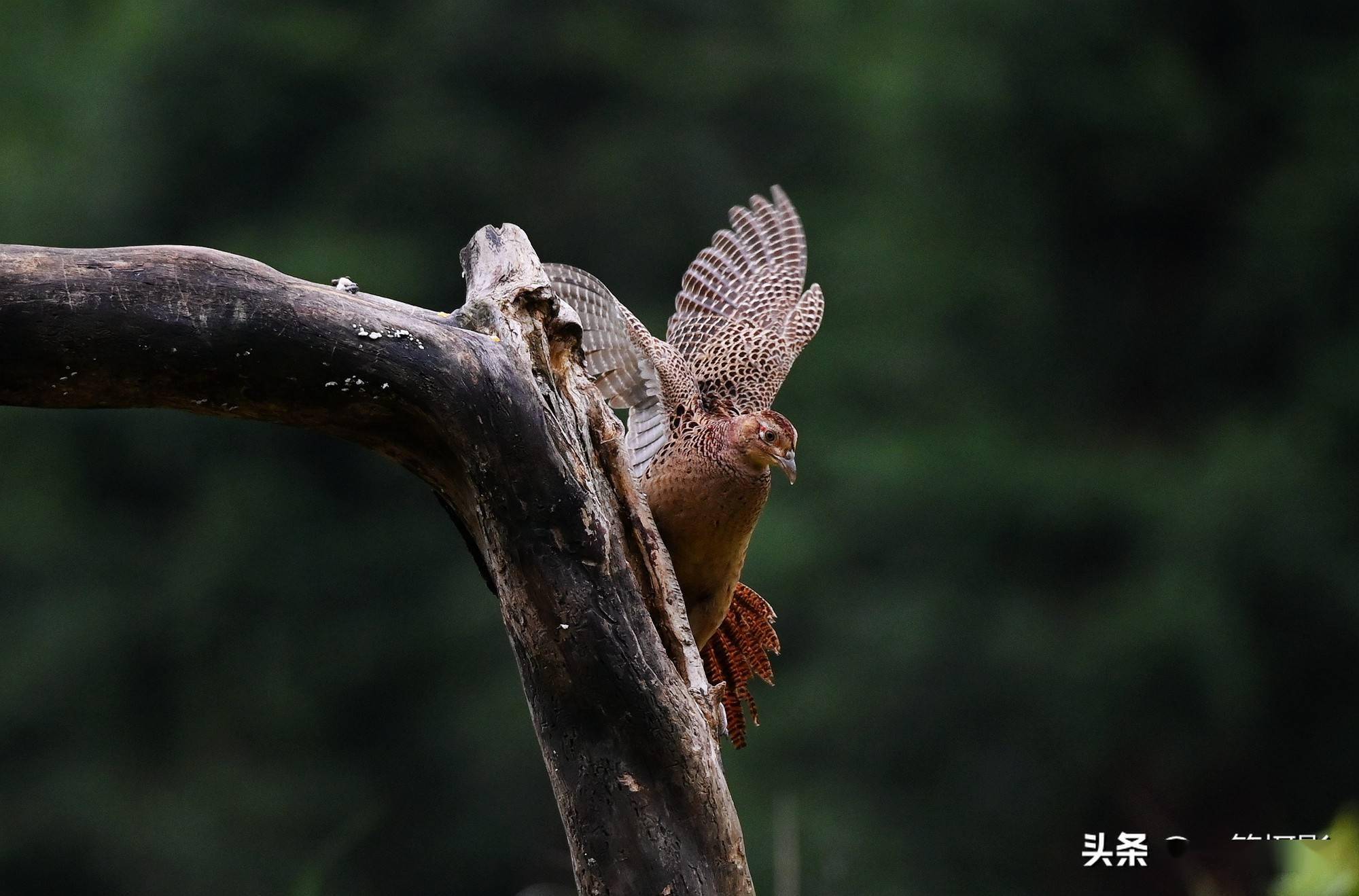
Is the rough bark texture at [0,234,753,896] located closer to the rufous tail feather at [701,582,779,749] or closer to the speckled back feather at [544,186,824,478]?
the speckled back feather at [544,186,824,478]

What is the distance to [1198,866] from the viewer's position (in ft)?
9.42

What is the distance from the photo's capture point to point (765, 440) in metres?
3.06

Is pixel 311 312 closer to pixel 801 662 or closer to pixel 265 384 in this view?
pixel 265 384

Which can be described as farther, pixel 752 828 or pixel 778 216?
pixel 752 828

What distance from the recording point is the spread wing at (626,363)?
334cm

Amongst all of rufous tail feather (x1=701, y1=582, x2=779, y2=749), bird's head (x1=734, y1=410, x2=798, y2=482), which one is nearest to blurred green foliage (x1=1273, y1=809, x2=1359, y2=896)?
bird's head (x1=734, y1=410, x2=798, y2=482)

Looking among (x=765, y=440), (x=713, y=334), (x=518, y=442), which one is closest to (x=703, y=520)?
(x=765, y=440)

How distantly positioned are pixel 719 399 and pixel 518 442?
95 cm

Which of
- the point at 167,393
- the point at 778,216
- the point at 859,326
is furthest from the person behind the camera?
the point at 859,326

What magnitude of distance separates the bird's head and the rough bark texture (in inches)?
15.6

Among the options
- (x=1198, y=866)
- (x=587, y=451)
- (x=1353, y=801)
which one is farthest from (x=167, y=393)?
(x=1353, y=801)

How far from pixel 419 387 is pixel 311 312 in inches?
8.1

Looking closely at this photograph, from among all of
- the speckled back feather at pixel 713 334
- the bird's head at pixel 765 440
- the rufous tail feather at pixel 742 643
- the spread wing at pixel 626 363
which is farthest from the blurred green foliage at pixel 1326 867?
the rufous tail feather at pixel 742 643

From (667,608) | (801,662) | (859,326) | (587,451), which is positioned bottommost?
(667,608)
